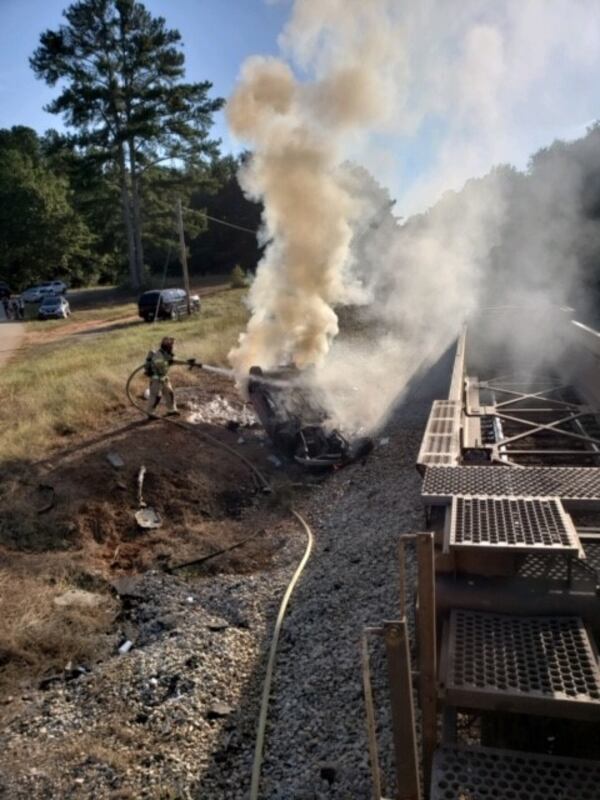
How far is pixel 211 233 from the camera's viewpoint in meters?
52.7

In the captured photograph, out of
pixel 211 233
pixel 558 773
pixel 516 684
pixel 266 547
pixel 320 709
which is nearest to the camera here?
pixel 558 773

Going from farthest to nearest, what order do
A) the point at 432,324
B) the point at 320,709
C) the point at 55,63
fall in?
the point at 55,63 → the point at 432,324 → the point at 320,709

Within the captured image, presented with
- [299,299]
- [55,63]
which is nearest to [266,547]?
[299,299]

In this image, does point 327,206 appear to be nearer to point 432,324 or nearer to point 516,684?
point 432,324

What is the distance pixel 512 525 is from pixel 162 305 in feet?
87.8

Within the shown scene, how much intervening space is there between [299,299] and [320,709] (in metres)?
11.1

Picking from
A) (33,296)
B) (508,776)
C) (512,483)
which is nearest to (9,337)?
(33,296)

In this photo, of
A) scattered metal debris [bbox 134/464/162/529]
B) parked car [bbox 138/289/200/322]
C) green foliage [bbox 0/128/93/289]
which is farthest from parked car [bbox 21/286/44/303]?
scattered metal debris [bbox 134/464/162/529]

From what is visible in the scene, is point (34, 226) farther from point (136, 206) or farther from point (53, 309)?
point (53, 309)

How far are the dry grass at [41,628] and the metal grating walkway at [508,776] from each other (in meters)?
3.85

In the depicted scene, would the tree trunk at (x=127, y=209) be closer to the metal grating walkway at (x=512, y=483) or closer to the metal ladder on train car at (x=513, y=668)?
the metal grating walkway at (x=512, y=483)

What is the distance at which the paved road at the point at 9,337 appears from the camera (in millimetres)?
22441

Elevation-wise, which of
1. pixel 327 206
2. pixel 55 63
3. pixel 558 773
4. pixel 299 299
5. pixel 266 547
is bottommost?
pixel 266 547

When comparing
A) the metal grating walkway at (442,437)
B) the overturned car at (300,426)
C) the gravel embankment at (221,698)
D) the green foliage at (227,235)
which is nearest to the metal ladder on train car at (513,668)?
the gravel embankment at (221,698)
